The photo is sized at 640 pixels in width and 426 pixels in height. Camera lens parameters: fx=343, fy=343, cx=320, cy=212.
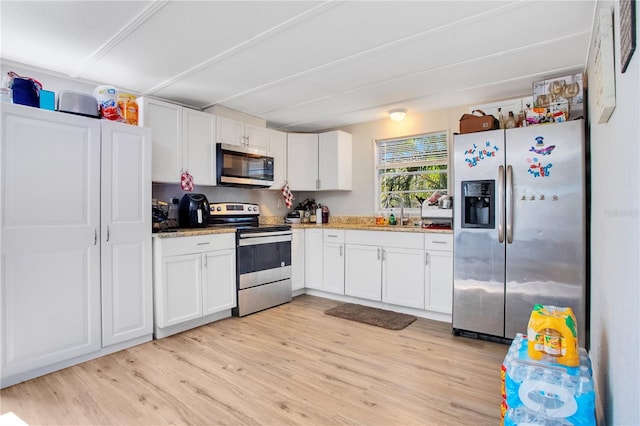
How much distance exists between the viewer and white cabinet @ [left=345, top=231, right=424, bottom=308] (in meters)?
3.54

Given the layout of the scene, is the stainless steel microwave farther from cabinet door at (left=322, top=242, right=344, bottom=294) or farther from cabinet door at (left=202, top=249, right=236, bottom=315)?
cabinet door at (left=322, top=242, right=344, bottom=294)

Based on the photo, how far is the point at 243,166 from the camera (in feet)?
13.0

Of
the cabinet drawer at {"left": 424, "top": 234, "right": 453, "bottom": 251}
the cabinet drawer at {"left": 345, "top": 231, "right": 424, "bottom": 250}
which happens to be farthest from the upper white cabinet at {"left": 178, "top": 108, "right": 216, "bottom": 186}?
the cabinet drawer at {"left": 424, "top": 234, "right": 453, "bottom": 251}

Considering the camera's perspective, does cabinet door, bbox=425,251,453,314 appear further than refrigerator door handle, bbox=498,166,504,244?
Yes

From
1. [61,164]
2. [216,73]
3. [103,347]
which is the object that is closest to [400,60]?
[216,73]

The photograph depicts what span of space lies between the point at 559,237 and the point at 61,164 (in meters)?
3.70

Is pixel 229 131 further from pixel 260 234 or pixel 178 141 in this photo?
pixel 260 234

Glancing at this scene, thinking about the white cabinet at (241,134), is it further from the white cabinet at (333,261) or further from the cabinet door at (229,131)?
the white cabinet at (333,261)

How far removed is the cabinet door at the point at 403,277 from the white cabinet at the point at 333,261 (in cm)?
58

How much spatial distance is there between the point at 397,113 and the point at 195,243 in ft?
8.75

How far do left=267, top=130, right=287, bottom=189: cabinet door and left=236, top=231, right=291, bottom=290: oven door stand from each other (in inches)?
31.6

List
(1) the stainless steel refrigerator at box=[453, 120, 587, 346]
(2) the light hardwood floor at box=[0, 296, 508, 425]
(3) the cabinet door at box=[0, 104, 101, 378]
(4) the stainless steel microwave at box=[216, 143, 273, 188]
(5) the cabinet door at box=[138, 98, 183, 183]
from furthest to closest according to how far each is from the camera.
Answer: (4) the stainless steel microwave at box=[216, 143, 273, 188] → (5) the cabinet door at box=[138, 98, 183, 183] → (1) the stainless steel refrigerator at box=[453, 120, 587, 346] → (3) the cabinet door at box=[0, 104, 101, 378] → (2) the light hardwood floor at box=[0, 296, 508, 425]

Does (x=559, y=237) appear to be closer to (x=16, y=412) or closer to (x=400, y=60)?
(x=400, y=60)

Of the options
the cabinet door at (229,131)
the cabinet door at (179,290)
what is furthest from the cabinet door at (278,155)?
the cabinet door at (179,290)
